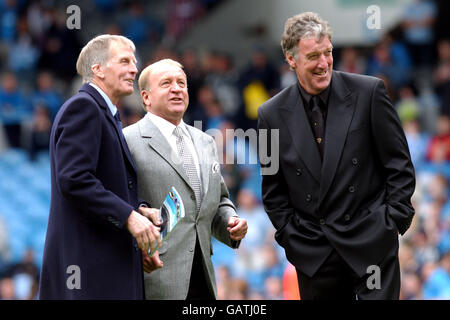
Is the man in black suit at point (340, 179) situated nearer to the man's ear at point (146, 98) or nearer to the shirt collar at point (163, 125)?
the shirt collar at point (163, 125)

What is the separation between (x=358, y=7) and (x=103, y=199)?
10.2 m

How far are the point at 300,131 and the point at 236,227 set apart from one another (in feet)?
1.80

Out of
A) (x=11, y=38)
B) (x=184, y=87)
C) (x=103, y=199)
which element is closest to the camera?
(x=103, y=199)

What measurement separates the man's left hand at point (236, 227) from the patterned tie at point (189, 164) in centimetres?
18

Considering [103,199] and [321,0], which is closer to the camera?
[103,199]

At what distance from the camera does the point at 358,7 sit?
13445 millimetres

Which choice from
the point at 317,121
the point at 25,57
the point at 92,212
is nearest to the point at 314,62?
the point at 317,121

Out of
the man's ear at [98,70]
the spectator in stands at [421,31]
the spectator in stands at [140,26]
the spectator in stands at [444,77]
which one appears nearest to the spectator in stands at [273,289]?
the spectator in stands at [444,77]

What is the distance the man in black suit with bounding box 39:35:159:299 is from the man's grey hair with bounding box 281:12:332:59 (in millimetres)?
895

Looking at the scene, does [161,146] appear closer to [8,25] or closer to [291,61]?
[291,61]

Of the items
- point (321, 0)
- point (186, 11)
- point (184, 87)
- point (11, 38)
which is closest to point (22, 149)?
point (11, 38)

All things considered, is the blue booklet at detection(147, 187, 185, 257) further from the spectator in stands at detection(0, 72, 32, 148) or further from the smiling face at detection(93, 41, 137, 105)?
the spectator in stands at detection(0, 72, 32, 148)

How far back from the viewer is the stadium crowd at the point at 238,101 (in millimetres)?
8578
